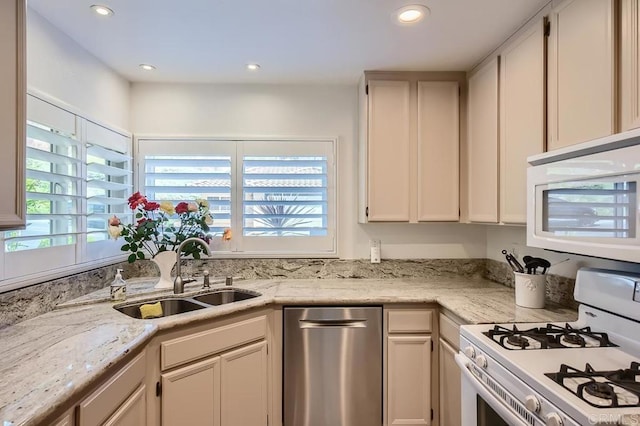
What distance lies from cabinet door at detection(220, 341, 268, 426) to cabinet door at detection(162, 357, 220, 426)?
5 cm

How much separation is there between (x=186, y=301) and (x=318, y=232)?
1068 millimetres

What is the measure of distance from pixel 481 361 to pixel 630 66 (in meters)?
1.20

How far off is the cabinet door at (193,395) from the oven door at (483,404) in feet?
3.92

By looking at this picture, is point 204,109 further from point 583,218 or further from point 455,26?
point 583,218

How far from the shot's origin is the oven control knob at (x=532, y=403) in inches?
39.7

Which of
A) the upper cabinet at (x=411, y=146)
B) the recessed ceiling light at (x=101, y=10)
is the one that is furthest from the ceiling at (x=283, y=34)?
the upper cabinet at (x=411, y=146)

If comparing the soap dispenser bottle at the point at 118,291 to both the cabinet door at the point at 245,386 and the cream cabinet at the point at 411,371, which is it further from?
the cream cabinet at the point at 411,371

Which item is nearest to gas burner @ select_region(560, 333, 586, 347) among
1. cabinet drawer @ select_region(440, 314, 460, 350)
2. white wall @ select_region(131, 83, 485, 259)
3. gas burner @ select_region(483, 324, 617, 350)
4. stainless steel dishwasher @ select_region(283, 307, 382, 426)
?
gas burner @ select_region(483, 324, 617, 350)

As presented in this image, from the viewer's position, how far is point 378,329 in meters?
2.13

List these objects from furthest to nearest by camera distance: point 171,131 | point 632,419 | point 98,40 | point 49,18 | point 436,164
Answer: point 171,131 → point 436,164 → point 98,40 → point 49,18 → point 632,419

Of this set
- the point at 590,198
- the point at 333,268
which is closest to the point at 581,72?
the point at 590,198

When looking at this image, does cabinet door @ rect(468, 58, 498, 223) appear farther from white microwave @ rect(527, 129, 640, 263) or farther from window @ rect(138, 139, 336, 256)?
window @ rect(138, 139, 336, 256)

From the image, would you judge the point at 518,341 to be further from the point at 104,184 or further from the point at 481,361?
the point at 104,184

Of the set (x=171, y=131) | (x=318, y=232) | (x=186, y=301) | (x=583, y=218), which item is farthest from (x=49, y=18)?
(x=583, y=218)
